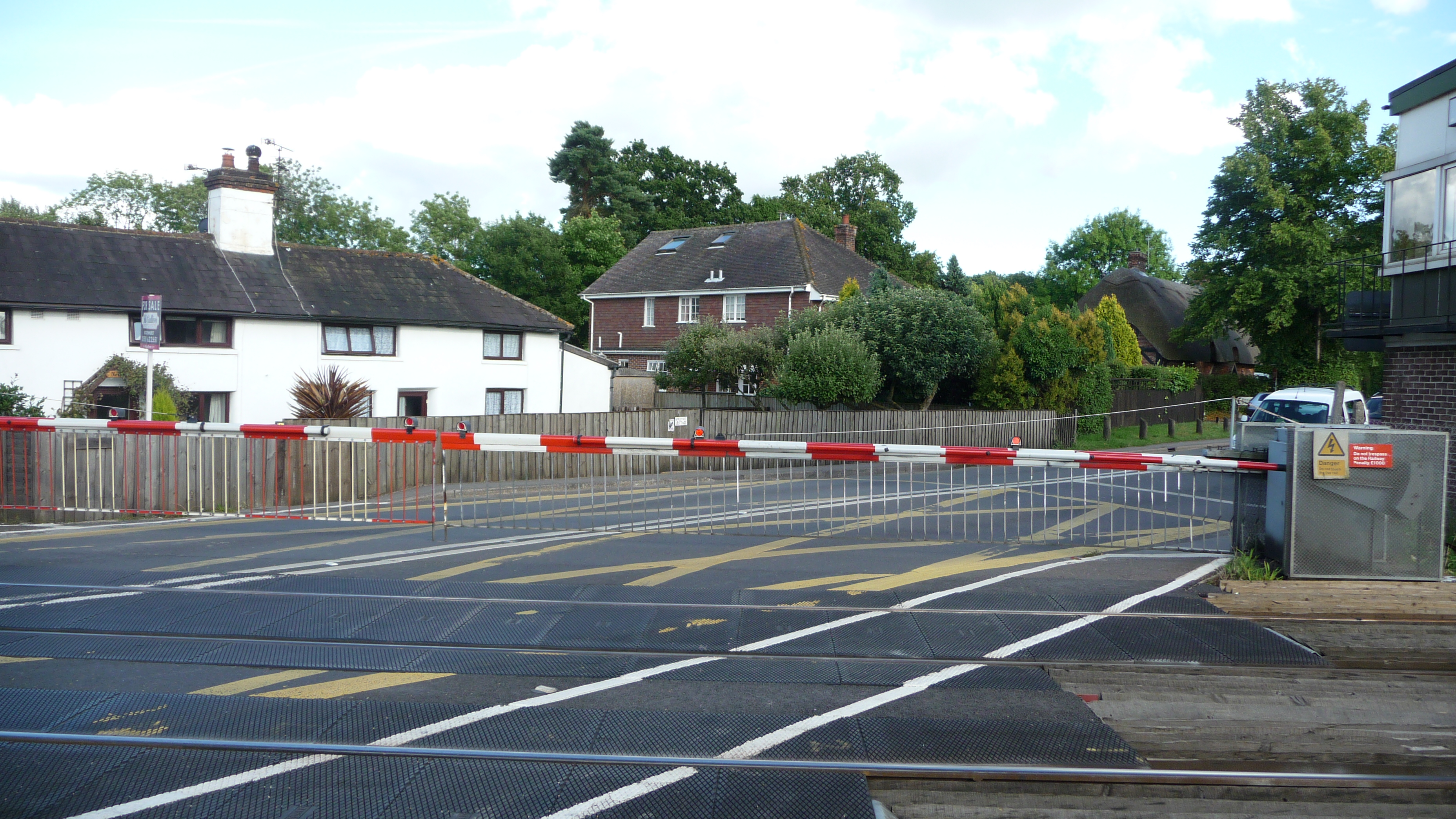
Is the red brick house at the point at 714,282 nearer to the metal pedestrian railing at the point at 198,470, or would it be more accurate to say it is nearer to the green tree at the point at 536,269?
the green tree at the point at 536,269

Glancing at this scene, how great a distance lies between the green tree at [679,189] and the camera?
69.2 meters

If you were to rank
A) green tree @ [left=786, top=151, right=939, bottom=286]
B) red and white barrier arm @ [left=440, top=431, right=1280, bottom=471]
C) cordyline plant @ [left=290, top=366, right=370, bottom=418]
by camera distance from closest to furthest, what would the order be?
red and white barrier arm @ [left=440, top=431, right=1280, bottom=471]
cordyline plant @ [left=290, top=366, right=370, bottom=418]
green tree @ [left=786, top=151, right=939, bottom=286]

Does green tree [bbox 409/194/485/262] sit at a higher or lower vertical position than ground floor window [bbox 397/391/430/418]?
higher

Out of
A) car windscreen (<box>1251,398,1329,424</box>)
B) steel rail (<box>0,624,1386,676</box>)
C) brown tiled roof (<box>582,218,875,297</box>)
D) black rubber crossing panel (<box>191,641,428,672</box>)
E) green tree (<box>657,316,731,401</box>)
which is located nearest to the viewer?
black rubber crossing panel (<box>191,641,428,672</box>)

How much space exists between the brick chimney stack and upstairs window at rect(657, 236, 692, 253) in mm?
7386

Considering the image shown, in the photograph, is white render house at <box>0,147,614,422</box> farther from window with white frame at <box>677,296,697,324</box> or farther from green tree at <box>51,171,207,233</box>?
green tree at <box>51,171,207,233</box>

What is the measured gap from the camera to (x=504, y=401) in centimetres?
3047

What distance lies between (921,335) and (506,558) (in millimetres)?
19721

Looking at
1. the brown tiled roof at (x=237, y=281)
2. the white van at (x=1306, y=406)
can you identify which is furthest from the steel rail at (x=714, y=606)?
the brown tiled roof at (x=237, y=281)

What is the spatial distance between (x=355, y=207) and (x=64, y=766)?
76999 millimetres

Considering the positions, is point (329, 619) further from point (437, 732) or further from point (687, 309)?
point (687, 309)

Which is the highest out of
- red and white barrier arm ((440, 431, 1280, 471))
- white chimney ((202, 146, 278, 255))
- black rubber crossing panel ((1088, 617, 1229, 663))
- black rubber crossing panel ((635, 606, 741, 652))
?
white chimney ((202, 146, 278, 255))

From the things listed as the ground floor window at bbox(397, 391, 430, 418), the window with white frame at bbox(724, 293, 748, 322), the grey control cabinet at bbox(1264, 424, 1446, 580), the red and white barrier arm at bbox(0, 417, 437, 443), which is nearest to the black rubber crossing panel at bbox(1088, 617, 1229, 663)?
the grey control cabinet at bbox(1264, 424, 1446, 580)

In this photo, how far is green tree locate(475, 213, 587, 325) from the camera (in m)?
58.2
